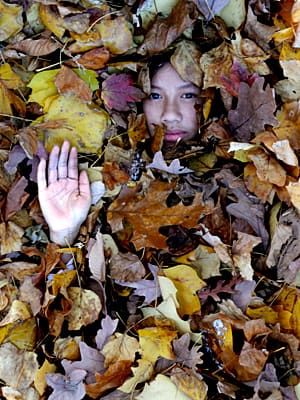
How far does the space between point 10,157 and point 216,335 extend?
831 millimetres

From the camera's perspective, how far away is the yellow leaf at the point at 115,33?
1701 millimetres

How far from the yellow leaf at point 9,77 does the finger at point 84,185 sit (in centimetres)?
35

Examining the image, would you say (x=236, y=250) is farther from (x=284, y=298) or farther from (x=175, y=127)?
(x=175, y=127)

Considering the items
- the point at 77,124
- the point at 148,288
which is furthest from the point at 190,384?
the point at 77,124

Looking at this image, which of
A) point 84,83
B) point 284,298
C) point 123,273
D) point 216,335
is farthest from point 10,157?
point 284,298

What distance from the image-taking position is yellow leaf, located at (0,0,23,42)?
1715mm

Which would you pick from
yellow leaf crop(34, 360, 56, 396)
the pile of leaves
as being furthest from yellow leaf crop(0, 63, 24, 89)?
yellow leaf crop(34, 360, 56, 396)

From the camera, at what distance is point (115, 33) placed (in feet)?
5.61

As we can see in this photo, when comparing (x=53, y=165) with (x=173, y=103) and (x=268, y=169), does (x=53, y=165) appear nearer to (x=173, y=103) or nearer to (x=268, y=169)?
(x=173, y=103)

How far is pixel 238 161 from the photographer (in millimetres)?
1763

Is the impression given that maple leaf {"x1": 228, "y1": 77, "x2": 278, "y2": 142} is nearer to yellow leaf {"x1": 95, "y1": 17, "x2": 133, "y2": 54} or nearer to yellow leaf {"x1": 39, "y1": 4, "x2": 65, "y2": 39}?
yellow leaf {"x1": 95, "y1": 17, "x2": 133, "y2": 54}

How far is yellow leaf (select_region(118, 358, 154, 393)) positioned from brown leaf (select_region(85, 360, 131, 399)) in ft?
0.12

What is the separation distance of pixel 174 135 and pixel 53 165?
1.32 feet

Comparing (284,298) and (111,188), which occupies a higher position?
(111,188)
